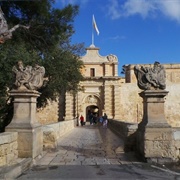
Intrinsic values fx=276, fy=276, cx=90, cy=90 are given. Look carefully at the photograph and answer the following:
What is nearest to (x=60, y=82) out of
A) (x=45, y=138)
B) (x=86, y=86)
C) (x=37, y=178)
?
(x=45, y=138)

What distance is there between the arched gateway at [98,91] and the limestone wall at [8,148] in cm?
2605

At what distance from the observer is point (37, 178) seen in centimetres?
559

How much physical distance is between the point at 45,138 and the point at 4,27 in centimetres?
518

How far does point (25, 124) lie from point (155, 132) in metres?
3.42

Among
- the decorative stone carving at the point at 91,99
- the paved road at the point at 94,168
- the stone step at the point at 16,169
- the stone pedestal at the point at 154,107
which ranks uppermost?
the decorative stone carving at the point at 91,99

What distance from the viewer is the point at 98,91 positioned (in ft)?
112

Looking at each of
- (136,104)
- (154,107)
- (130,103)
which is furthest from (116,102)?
(154,107)

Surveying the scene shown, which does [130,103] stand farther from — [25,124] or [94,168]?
[94,168]

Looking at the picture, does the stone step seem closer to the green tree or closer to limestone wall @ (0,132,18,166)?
limestone wall @ (0,132,18,166)

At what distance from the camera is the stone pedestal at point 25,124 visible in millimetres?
7098

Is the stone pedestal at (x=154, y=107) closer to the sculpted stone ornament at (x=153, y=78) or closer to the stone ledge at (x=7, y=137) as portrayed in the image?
the sculpted stone ornament at (x=153, y=78)

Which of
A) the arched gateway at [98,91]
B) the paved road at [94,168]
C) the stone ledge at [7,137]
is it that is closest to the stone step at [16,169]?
the paved road at [94,168]

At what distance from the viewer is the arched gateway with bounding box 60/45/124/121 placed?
33.4 metres

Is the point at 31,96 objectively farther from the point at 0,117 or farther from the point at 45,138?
the point at 0,117
